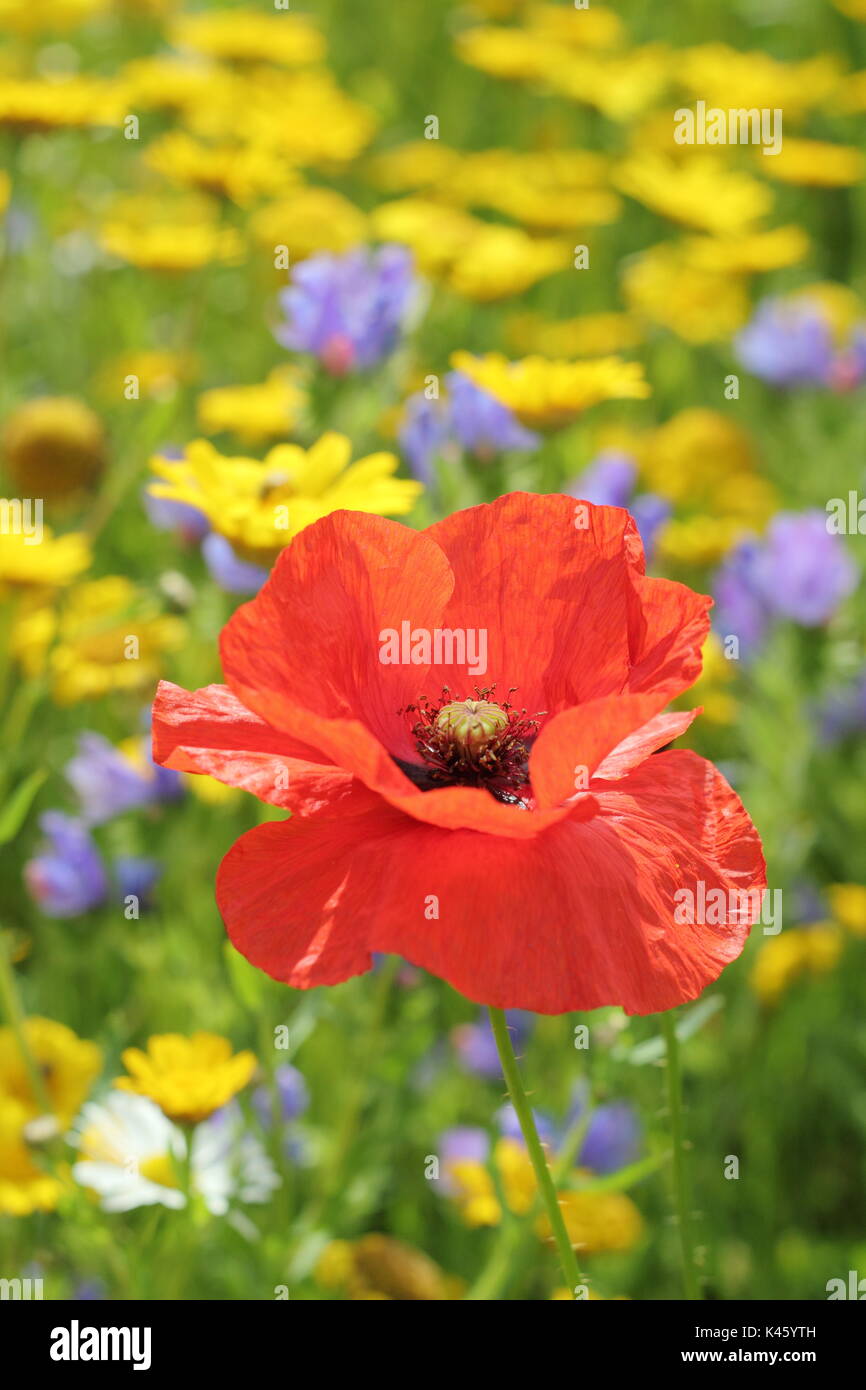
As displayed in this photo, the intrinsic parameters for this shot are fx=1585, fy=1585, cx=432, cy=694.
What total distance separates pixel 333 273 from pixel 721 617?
0.61 m

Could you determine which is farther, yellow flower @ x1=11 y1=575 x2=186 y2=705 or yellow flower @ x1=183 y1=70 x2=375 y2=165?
yellow flower @ x1=183 y1=70 x2=375 y2=165

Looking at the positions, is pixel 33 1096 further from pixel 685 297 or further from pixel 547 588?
pixel 685 297

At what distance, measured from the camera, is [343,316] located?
166 cm

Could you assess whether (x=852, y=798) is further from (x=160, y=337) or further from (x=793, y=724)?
(x=160, y=337)

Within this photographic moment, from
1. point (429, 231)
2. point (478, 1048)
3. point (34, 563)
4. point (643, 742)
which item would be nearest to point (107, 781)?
point (34, 563)

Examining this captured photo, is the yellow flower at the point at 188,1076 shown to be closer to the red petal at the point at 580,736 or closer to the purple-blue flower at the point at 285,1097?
the purple-blue flower at the point at 285,1097

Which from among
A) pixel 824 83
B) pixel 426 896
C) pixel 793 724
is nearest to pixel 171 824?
pixel 793 724

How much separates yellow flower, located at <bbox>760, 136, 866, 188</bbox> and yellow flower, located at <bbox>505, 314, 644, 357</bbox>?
50cm

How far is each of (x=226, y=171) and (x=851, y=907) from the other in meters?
1.21

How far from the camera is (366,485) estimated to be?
45.4 inches

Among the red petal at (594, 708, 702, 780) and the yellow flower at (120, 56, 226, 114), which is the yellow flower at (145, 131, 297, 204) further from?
the red petal at (594, 708, 702, 780)

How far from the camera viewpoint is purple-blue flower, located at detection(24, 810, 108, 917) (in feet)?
4.96

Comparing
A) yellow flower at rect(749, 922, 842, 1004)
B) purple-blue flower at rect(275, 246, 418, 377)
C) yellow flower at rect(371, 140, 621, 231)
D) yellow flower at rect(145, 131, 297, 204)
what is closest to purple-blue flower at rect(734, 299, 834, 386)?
yellow flower at rect(371, 140, 621, 231)

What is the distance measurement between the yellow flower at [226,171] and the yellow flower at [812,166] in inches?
47.6
